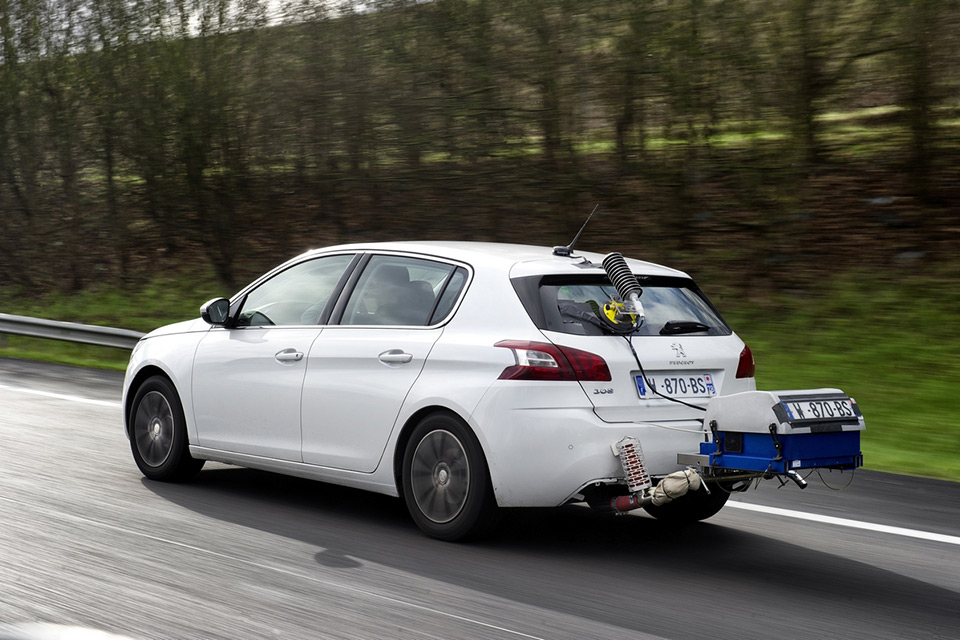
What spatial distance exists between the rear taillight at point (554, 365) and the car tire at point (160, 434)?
2787mm

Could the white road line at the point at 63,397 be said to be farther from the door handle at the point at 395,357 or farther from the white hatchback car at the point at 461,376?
the door handle at the point at 395,357

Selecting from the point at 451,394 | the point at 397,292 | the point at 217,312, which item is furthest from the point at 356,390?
the point at 217,312

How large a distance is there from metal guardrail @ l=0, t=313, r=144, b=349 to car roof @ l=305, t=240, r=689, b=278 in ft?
27.8

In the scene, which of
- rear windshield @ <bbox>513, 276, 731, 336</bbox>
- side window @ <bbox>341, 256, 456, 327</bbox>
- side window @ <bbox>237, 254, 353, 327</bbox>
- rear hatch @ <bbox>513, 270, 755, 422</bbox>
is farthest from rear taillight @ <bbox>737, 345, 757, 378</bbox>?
side window @ <bbox>237, 254, 353, 327</bbox>

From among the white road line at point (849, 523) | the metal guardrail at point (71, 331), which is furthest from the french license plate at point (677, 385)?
the metal guardrail at point (71, 331)

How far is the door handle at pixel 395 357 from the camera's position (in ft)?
20.1

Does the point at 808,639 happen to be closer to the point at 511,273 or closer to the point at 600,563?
the point at 600,563

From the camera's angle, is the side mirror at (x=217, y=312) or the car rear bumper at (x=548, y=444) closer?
the car rear bumper at (x=548, y=444)

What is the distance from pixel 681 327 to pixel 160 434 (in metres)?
3.61

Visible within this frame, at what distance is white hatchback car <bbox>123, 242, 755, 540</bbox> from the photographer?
5.58 meters

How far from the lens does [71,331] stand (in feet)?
50.9

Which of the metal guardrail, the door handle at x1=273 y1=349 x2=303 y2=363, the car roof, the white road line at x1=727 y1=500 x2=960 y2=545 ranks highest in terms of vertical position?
the car roof

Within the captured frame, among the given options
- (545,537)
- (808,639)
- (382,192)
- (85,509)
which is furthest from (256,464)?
(382,192)

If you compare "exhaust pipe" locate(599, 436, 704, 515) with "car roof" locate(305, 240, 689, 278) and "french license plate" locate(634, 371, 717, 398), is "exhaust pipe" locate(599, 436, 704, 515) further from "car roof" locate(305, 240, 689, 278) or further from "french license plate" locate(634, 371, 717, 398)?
"car roof" locate(305, 240, 689, 278)
